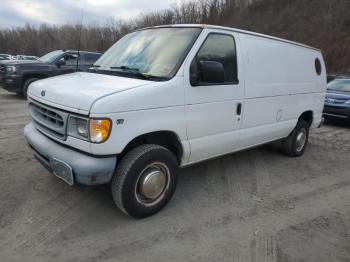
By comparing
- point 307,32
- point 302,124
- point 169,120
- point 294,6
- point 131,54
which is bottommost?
point 302,124

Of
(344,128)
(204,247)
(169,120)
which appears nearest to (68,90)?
(169,120)

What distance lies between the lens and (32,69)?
1115 cm

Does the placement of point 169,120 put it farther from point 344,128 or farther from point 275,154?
point 344,128

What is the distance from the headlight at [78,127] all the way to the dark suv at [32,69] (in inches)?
316

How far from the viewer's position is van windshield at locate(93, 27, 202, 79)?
3574mm

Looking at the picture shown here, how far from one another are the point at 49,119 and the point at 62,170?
677 millimetres

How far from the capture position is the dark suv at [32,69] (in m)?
11.0

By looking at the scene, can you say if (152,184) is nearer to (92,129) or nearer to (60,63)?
(92,129)

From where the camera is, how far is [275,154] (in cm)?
623

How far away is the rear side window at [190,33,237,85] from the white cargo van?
0.04 feet

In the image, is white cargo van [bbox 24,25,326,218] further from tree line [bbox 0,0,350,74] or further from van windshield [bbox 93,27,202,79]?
tree line [bbox 0,0,350,74]

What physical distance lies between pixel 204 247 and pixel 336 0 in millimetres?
29952

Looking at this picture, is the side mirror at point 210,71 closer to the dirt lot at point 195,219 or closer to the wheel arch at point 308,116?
the dirt lot at point 195,219

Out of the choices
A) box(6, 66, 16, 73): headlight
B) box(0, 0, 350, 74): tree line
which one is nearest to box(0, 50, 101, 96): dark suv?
box(6, 66, 16, 73): headlight
